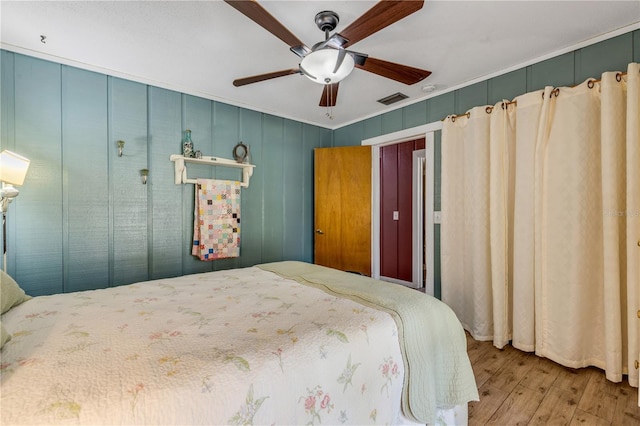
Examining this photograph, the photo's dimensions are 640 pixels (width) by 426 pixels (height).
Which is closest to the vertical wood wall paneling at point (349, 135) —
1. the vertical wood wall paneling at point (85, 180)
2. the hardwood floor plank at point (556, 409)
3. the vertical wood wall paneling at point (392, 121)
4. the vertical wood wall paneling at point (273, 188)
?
the vertical wood wall paneling at point (392, 121)

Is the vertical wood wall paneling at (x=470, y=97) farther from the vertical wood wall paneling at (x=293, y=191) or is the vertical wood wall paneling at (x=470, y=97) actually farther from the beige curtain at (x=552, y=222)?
the vertical wood wall paneling at (x=293, y=191)

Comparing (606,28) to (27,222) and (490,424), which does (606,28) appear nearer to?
(490,424)

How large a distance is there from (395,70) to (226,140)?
1.98 metres

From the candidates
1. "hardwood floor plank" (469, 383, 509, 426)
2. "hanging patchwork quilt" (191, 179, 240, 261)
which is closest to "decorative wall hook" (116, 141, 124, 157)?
"hanging patchwork quilt" (191, 179, 240, 261)

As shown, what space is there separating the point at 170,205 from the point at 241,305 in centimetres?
183

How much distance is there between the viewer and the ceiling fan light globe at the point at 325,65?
153cm

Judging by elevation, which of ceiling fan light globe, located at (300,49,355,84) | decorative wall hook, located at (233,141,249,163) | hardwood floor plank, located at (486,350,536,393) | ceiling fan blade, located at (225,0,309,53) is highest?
ceiling fan blade, located at (225,0,309,53)

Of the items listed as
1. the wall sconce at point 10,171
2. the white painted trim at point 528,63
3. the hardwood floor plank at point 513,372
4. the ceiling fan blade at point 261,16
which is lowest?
the hardwood floor plank at point 513,372

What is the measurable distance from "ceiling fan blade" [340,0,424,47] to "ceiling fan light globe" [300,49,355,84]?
92 millimetres

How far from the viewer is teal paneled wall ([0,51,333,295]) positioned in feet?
7.16

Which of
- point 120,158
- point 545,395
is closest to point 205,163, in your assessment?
point 120,158

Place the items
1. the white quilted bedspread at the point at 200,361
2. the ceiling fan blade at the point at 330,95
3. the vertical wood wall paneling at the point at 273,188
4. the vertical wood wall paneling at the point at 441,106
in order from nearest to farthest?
1. the white quilted bedspread at the point at 200,361
2. the ceiling fan blade at the point at 330,95
3. the vertical wood wall paneling at the point at 441,106
4. the vertical wood wall paneling at the point at 273,188

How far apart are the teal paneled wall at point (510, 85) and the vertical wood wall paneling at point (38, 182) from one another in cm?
303

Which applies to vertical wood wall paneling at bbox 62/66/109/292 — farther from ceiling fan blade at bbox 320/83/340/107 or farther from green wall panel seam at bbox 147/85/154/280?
ceiling fan blade at bbox 320/83/340/107
